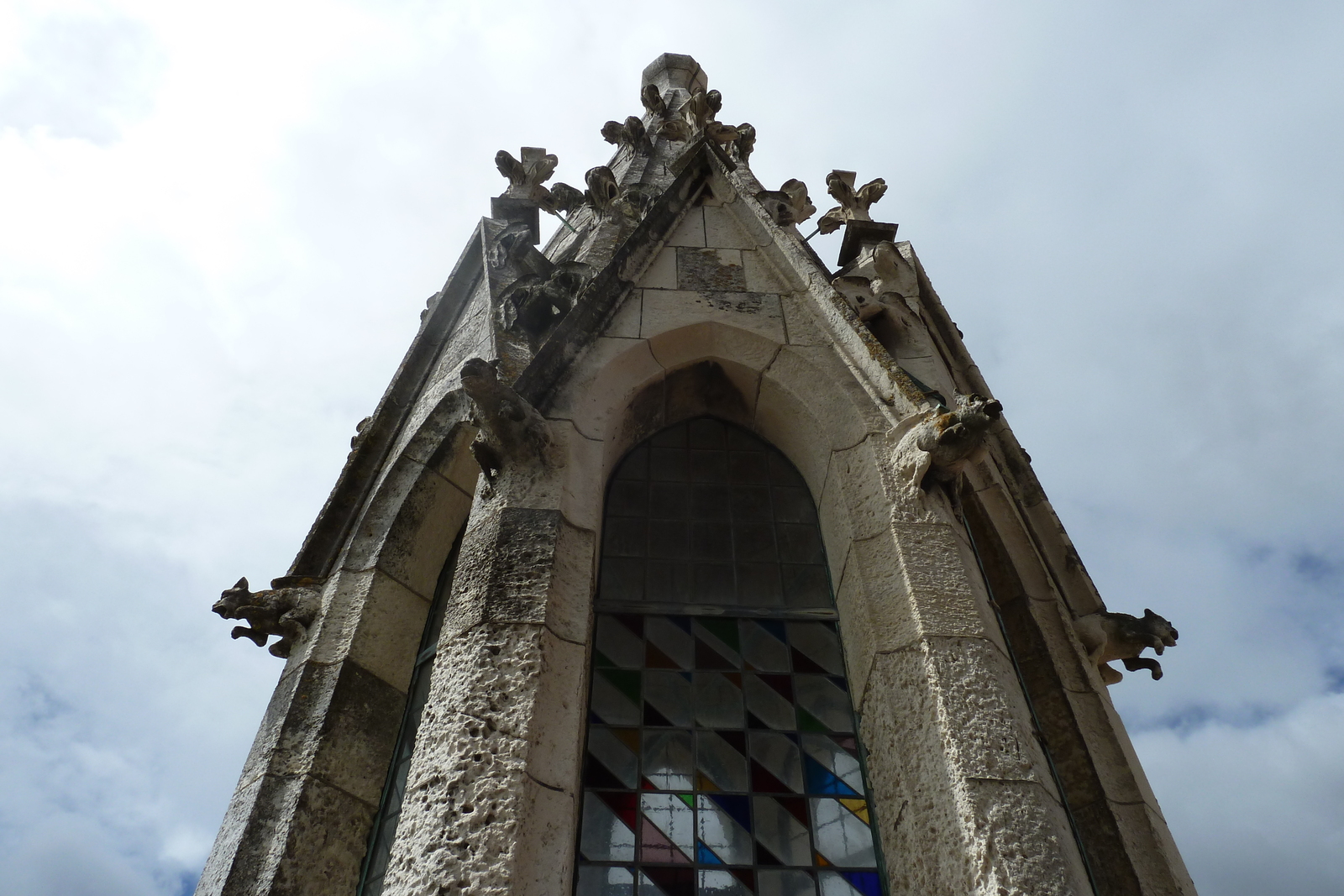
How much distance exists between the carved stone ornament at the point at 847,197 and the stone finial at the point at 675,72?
513 centimetres

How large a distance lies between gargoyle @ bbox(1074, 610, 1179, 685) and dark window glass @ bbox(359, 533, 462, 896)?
383 centimetres

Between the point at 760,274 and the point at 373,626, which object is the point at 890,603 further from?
the point at 373,626

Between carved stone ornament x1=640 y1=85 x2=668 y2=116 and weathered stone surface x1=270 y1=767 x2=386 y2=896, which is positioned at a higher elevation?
carved stone ornament x1=640 y1=85 x2=668 y2=116

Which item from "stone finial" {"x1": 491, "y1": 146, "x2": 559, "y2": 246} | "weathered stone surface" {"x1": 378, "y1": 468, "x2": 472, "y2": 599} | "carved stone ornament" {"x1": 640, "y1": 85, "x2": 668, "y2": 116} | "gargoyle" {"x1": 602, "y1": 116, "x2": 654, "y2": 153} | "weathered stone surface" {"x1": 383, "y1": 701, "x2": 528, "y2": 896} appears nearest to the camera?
"weathered stone surface" {"x1": 383, "y1": 701, "x2": 528, "y2": 896}

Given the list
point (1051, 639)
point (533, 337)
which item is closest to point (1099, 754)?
point (1051, 639)

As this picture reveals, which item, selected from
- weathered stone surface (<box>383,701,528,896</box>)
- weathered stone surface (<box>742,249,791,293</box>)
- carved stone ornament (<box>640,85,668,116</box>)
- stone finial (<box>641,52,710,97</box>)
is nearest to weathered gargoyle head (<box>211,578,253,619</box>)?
weathered stone surface (<box>383,701,528,896</box>)

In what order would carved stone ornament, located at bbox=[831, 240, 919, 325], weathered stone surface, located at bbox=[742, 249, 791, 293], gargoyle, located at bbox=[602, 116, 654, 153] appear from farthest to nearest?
gargoyle, located at bbox=[602, 116, 654, 153] → carved stone ornament, located at bbox=[831, 240, 919, 325] → weathered stone surface, located at bbox=[742, 249, 791, 293]

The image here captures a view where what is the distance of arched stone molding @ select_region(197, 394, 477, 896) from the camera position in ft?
13.5

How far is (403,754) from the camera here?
466 centimetres

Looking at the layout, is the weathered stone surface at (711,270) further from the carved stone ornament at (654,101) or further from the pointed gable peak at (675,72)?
the pointed gable peak at (675,72)

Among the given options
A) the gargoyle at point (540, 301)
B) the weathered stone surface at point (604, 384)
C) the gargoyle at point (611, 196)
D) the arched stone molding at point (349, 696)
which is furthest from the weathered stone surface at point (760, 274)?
the arched stone molding at point (349, 696)

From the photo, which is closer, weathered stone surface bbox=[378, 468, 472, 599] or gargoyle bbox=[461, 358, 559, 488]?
gargoyle bbox=[461, 358, 559, 488]

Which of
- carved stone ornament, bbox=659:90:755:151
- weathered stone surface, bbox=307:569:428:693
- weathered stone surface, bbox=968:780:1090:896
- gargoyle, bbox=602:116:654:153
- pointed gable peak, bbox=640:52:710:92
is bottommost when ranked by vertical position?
weathered stone surface, bbox=968:780:1090:896

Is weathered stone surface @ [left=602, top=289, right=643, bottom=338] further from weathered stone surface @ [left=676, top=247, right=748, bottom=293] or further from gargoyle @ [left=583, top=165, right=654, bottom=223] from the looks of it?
gargoyle @ [left=583, top=165, right=654, bottom=223]
